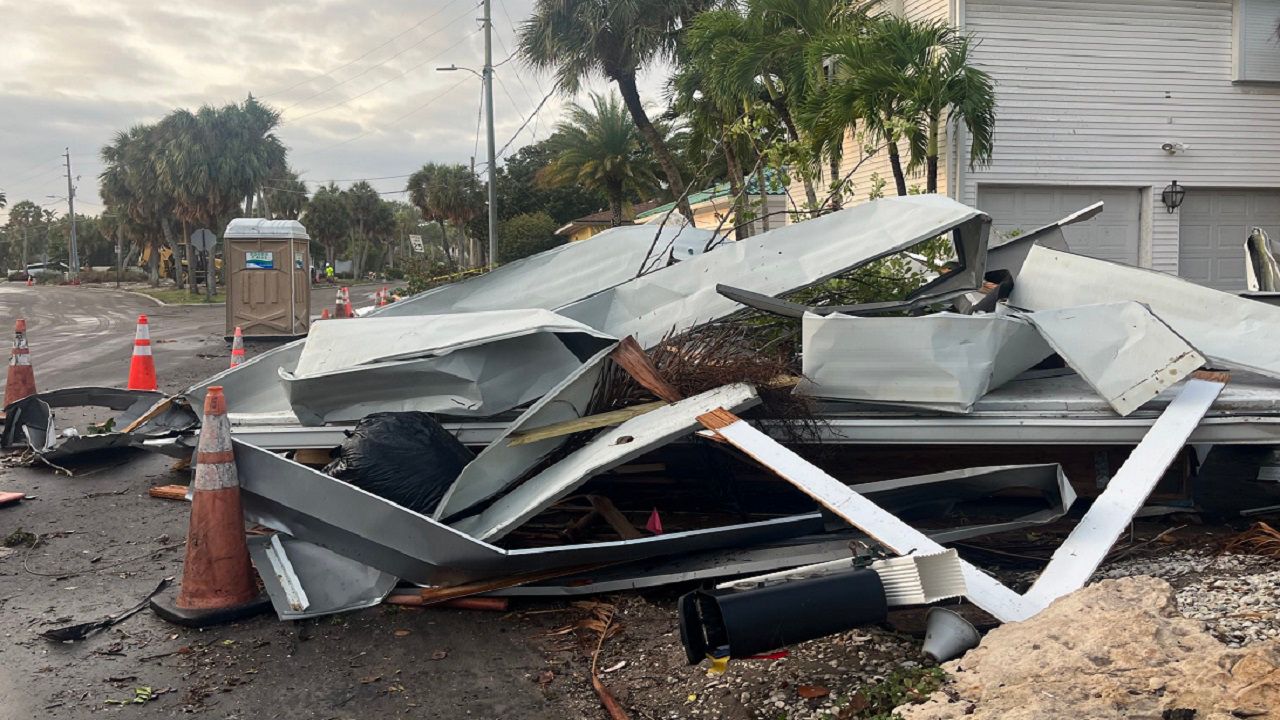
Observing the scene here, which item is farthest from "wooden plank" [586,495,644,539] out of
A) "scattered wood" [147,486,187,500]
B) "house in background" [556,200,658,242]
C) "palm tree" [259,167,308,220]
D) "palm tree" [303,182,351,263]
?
"palm tree" [303,182,351,263]

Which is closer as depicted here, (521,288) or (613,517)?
(613,517)

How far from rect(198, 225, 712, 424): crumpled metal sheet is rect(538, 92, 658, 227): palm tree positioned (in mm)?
28571

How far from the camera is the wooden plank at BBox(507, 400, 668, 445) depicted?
13.2 feet

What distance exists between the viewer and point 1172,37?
1355cm

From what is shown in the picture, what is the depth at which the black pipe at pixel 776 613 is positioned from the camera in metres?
2.60

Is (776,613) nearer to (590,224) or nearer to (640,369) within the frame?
(640,369)

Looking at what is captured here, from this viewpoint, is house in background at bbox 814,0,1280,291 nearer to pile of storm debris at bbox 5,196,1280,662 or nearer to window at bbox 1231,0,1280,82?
window at bbox 1231,0,1280,82

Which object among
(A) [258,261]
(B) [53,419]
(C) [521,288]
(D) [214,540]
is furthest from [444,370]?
(A) [258,261]

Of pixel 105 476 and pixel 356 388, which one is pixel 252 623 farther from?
pixel 105 476

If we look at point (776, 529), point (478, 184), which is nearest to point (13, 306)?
point (478, 184)

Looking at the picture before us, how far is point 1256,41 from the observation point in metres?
13.7

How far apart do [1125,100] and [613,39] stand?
1161cm

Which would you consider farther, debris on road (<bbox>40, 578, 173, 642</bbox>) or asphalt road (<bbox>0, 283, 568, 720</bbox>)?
debris on road (<bbox>40, 578, 173, 642</bbox>)

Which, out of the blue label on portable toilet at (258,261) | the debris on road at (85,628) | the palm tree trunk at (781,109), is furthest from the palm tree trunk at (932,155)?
the blue label on portable toilet at (258,261)
